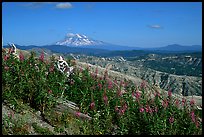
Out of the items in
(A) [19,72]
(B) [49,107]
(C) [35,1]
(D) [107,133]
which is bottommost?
(D) [107,133]

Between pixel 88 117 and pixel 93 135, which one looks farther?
pixel 88 117

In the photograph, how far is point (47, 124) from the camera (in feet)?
35.6

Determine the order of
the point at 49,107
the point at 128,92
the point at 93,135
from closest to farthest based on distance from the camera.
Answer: the point at 93,135 < the point at 49,107 < the point at 128,92

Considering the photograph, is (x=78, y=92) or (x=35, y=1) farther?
(x=78, y=92)

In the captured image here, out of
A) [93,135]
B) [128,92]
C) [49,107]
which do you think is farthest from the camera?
[128,92]

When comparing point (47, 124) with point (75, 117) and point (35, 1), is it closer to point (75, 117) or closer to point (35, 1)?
point (75, 117)

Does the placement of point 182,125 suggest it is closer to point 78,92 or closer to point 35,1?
point 78,92

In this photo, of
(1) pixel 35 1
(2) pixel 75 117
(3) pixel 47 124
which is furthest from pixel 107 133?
(1) pixel 35 1

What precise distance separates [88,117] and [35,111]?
197cm

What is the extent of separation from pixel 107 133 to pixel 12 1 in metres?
5.55

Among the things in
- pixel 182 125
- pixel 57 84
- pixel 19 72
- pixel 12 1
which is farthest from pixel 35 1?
pixel 182 125

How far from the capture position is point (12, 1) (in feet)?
26.7

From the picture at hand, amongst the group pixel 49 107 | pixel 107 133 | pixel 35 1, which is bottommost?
pixel 107 133

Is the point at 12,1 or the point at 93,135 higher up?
the point at 12,1
